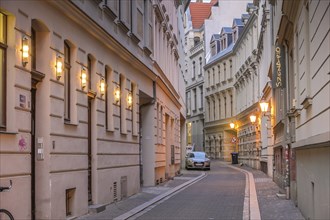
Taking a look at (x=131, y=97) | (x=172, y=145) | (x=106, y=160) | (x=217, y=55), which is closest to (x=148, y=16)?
(x=131, y=97)

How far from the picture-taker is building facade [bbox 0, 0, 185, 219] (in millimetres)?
10094

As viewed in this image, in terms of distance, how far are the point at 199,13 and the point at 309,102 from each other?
7371cm

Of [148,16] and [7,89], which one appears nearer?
[7,89]

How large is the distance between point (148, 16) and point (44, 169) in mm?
12882

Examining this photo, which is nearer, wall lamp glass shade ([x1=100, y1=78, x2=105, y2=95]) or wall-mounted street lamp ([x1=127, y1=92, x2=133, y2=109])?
wall lamp glass shade ([x1=100, y1=78, x2=105, y2=95])

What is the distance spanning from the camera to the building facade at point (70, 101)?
1009 centimetres

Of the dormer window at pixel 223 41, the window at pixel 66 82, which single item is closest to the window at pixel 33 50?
the window at pixel 66 82

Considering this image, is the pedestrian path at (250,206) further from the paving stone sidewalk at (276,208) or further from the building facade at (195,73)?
the building facade at (195,73)

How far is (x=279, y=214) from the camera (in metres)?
14.6

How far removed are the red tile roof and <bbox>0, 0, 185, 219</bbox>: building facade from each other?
5900 centimetres

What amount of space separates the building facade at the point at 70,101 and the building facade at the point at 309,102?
4.87 metres

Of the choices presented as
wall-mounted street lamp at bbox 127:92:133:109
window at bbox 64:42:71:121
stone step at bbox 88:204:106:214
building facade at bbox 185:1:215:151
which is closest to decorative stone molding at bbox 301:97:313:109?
window at bbox 64:42:71:121

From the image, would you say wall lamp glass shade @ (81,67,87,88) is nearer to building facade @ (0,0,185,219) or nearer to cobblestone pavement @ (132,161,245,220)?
building facade @ (0,0,185,219)

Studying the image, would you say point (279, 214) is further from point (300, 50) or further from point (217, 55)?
point (217, 55)
